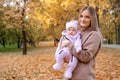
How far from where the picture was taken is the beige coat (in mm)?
3451

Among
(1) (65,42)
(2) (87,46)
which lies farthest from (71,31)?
(2) (87,46)

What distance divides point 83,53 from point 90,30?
34 cm

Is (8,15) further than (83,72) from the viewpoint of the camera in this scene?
Yes

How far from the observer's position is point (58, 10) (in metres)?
32.9

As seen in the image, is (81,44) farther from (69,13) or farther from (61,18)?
(61,18)

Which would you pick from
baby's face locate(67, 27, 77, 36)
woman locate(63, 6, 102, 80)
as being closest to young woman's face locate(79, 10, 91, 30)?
woman locate(63, 6, 102, 80)

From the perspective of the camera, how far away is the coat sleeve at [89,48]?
3436mm

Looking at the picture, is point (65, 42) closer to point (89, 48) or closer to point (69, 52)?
point (69, 52)

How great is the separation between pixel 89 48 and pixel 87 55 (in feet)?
0.31

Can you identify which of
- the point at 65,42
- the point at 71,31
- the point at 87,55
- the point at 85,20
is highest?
the point at 85,20

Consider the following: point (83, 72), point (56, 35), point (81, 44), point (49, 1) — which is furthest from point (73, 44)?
point (56, 35)

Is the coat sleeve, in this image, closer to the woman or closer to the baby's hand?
the woman

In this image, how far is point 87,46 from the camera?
138 inches

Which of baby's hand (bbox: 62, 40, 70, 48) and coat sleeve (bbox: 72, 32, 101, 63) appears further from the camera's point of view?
baby's hand (bbox: 62, 40, 70, 48)
